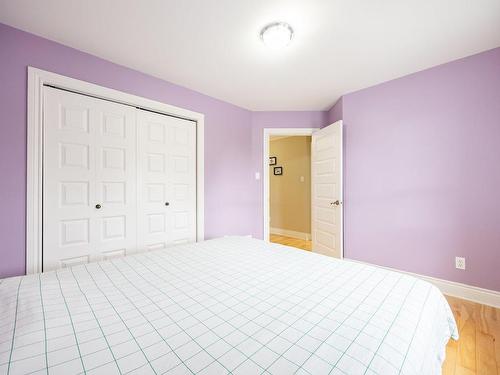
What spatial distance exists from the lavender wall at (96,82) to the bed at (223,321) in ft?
2.53

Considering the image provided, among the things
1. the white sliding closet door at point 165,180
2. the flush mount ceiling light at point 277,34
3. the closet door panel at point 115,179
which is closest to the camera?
the flush mount ceiling light at point 277,34

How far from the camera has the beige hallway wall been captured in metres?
4.62

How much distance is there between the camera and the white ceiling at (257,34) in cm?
149

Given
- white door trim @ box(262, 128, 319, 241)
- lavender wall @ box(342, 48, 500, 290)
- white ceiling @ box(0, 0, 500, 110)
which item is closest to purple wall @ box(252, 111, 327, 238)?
white door trim @ box(262, 128, 319, 241)

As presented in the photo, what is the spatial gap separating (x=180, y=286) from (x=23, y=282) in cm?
82

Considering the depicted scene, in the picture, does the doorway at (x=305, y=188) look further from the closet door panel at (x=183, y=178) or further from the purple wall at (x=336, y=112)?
the closet door panel at (x=183, y=178)

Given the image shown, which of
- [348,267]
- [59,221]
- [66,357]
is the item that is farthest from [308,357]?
[59,221]

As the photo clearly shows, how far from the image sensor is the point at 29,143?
1.71m

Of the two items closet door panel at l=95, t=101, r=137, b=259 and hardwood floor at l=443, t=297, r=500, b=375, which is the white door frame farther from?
hardwood floor at l=443, t=297, r=500, b=375

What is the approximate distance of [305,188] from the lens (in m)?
4.64

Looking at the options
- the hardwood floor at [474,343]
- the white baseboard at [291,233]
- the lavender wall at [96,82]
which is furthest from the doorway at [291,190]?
the hardwood floor at [474,343]

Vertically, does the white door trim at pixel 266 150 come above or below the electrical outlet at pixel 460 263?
above

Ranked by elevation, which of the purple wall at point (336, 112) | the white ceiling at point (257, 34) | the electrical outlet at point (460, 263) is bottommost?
the electrical outlet at point (460, 263)

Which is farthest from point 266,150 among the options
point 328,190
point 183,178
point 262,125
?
point 183,178
